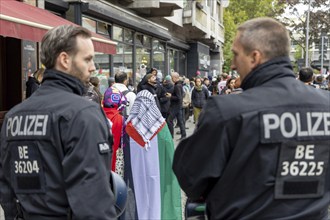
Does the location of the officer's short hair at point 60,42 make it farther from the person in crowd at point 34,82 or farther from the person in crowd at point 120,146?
the person in crowd at point 34,82

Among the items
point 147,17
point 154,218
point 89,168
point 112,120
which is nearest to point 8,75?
point 112,120

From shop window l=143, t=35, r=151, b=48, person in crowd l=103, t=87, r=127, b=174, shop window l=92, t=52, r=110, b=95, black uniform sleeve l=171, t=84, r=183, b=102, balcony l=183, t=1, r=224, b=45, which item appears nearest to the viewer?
person in crowd l=103, t=87, r=127, b=174

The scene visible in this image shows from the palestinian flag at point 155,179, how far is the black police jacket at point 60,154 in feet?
8.29

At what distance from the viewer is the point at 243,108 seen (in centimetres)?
202

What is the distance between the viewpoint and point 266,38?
2123 mm

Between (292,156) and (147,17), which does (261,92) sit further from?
(147,17)

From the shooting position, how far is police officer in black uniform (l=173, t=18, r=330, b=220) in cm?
202

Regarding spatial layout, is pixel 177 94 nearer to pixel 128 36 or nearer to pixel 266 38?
pixel 128 36

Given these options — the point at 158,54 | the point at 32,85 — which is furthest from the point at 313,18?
the point at 32,85

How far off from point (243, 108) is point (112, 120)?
12.1ft

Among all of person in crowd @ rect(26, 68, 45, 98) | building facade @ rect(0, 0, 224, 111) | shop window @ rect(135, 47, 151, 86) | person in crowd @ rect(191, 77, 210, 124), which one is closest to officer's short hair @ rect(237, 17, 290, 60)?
person in crowd @ rect(26, 68, 45, 98)

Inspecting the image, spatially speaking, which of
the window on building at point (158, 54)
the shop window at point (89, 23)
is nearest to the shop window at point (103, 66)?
the shop window at point (89, 23)

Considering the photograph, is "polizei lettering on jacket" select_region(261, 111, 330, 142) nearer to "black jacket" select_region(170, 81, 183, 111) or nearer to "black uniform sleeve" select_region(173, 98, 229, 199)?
"black uniform sleeve" select_region(173, 98, 229, 199)

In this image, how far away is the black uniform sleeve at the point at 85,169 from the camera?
87.0 inches
